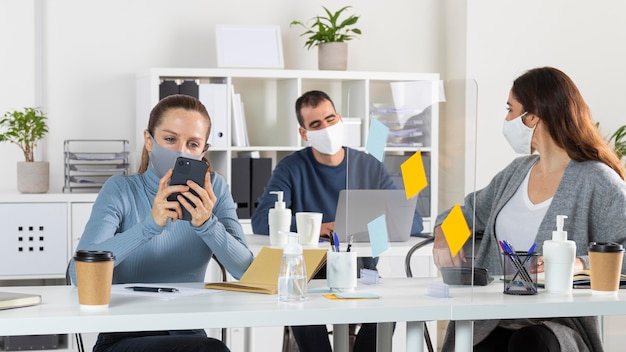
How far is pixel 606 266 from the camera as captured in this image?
230 cm

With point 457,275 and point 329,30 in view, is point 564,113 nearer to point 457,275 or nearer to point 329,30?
point 457,275

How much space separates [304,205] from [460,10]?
6.61 ft

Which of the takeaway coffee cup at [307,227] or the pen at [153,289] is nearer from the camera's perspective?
the pen at [153,289]

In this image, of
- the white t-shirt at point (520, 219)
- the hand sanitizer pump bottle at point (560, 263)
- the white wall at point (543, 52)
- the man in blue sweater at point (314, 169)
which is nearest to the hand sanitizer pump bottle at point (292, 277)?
the hand sanitizer pump bottle at point (560, 263)

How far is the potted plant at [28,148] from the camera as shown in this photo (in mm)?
4672

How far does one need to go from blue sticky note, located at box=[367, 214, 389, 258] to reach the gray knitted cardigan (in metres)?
0.28

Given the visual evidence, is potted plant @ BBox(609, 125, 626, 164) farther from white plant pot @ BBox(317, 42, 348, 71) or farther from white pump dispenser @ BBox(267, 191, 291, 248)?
white pump dispenser @ BBox(267, 191, 291, 248)

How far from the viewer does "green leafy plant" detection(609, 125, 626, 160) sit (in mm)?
5281

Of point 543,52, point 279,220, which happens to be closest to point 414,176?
point 279,220

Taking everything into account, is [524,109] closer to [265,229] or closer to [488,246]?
[488,246]

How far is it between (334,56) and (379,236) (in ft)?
8.79

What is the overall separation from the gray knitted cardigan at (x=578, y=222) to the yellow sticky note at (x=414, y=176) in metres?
0.20

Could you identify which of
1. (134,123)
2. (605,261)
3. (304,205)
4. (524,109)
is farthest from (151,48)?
(605,261)

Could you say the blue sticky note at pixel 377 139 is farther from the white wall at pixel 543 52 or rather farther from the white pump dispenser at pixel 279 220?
the white wall at pixel 543 52
